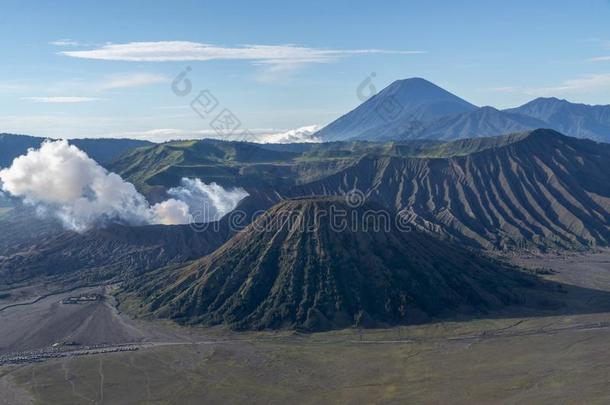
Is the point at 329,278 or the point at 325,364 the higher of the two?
the point at 329,278

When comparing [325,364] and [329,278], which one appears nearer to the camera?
[325,364]

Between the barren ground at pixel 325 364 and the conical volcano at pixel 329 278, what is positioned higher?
the conical volcano at pixel 329 278

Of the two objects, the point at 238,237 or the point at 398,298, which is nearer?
the point at 398,298

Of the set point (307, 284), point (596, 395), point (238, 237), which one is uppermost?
point (238, 237)

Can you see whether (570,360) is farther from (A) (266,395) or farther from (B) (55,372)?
(B) (55,372)

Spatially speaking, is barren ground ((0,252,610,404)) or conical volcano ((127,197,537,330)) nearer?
barren ground ((0,252,610,404))

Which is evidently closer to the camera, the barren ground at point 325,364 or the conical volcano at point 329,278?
the barren ground at point 325,364

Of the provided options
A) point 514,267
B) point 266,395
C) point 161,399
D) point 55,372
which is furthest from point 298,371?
point 514,267

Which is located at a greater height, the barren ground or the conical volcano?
the conical volcano
